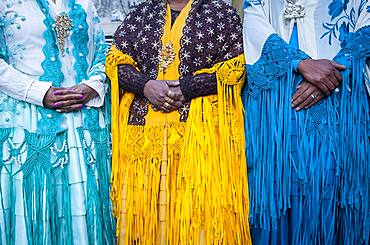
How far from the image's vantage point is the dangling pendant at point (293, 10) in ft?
7.43

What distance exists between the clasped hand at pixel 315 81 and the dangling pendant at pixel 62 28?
3.49ft

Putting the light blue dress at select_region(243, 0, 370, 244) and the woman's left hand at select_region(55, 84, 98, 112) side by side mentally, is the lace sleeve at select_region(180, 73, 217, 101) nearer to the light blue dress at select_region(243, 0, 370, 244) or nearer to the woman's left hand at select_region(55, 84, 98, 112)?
the light blue dress at select_region(243, 0, 370, 244)

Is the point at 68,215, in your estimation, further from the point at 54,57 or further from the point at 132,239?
the point at 54,57

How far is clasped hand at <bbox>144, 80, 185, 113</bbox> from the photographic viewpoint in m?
2.27

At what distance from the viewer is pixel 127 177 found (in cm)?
232

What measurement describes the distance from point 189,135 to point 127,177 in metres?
0.34

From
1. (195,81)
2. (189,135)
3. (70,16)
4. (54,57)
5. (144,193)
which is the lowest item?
(144,193)

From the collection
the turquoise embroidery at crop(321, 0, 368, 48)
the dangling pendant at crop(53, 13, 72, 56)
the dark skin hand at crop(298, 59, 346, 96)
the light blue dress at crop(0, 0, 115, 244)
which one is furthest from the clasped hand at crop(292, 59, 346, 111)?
the dangling pendant at crop(53, 13, 72, 56)

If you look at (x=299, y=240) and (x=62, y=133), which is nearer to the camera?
(x=299, y=240)

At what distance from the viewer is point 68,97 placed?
7.77 ft

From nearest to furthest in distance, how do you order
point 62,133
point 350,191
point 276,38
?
point 350,191
point 276,38
point 62,133

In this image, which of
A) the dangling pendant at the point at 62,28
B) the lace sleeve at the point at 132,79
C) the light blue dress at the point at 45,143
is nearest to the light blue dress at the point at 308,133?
the lace sleeve at the point at 132,79

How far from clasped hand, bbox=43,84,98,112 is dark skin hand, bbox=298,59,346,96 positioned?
972 millimetres

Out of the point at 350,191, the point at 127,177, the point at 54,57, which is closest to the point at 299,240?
the point at 350,191
